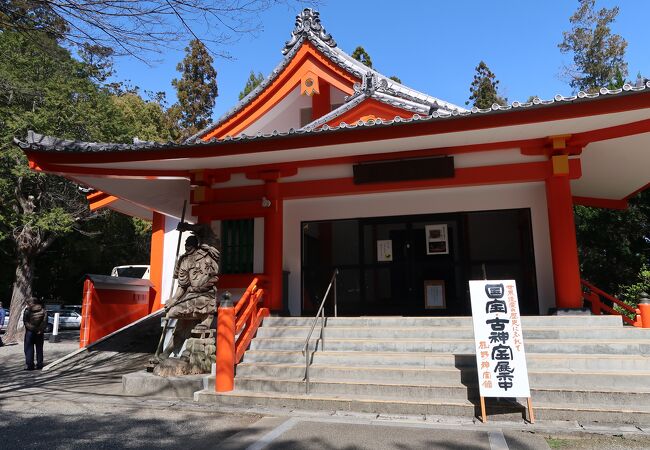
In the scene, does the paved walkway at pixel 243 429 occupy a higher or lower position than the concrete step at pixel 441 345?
lower

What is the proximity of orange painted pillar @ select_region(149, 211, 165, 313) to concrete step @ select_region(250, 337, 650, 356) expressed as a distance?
8153mm

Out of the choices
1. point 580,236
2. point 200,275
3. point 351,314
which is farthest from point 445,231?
point 580,236

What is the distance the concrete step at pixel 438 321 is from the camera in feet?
22.0

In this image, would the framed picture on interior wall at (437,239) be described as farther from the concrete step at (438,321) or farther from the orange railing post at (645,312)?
the orange railing post at (645,312)

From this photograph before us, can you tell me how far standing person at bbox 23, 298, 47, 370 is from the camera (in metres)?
9.33

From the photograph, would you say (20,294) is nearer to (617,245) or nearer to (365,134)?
(365,134)

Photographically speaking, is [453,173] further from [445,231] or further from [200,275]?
[200,275]

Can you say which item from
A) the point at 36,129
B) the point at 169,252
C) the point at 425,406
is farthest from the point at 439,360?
the point at 36,129

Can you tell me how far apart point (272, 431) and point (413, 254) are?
5.38 m

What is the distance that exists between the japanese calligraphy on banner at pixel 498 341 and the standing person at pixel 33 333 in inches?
347

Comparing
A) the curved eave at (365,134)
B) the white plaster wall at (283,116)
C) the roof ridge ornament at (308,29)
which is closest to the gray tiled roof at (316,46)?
the roof ridge ornament at (308,29)

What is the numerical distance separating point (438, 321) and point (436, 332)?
325 mm

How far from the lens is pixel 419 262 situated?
941 centimetres

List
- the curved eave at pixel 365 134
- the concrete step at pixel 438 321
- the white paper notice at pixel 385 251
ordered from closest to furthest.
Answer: the curved eave at pixel 365 134 < the concrete step at pixel 438 321 < the white paper notice at pixel 385 251
